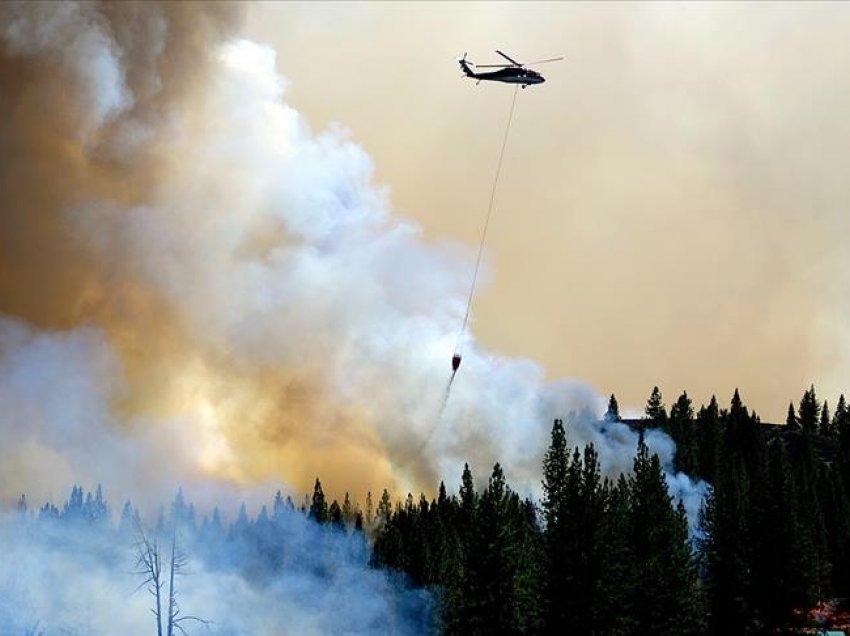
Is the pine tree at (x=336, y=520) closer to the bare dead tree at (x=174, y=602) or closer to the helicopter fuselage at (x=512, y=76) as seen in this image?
the bare dead tree at (x=174, y=602)

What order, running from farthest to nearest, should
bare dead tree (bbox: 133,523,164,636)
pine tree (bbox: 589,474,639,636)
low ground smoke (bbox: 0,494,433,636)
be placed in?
low ground smoke (bbox: 0,494,433,636) < bare dead tree (bbox: 133,523,164,636) < pine tree (bbox: 589,474,639,636)

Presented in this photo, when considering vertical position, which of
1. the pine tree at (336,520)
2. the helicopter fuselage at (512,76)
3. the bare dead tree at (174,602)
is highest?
the helicopter fuselage at (512,76)

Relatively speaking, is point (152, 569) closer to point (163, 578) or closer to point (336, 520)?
point (163, 578)

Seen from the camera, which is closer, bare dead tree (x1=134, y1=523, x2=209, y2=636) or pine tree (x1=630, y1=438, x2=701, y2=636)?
pine tree (x1=630, y1=438, x2=701, y2=636)

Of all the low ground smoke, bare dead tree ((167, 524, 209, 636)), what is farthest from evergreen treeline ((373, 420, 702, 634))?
the low ground smoke

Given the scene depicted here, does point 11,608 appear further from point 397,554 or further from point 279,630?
point 397,554

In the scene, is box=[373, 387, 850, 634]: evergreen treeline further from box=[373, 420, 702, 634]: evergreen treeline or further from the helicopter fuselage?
the helicopter fuselage

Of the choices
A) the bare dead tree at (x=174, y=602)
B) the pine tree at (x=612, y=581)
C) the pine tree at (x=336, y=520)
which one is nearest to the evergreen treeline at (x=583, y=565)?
the pine tree at (x=612, y=581)

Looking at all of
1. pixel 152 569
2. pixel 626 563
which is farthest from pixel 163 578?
pixel 626 563

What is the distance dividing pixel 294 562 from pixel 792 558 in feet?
251

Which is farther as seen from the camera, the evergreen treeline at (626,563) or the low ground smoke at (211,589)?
the low ground smoke at (211,589)

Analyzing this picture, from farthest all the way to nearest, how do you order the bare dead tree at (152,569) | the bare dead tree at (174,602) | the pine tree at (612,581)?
the bare dead tree at (174,602), the bare dead tree at (152,569), the pine tree at (612,581)

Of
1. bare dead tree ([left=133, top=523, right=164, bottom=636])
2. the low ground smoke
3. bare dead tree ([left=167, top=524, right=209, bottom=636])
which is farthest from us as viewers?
the low ground smoke

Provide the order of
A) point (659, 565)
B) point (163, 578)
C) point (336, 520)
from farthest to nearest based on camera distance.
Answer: point (336, 520), point (163, 578), point (659, 565)
